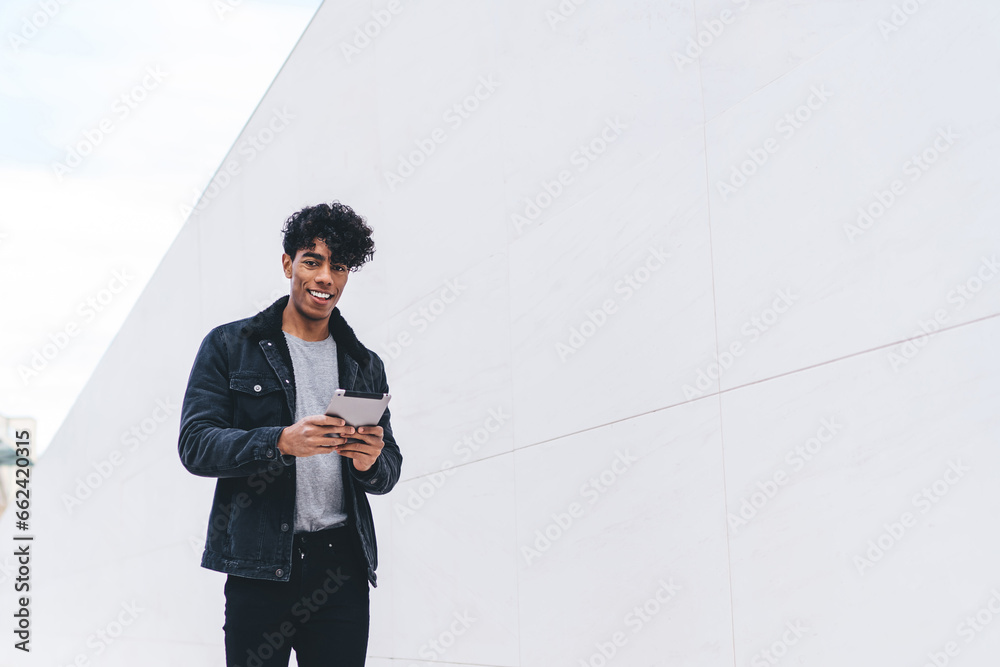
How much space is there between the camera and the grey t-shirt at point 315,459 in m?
2.52

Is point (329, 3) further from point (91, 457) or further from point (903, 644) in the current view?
point (91, 457)

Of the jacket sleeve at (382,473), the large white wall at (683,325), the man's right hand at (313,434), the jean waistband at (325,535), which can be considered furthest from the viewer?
the jacket sleeve at (382,473)

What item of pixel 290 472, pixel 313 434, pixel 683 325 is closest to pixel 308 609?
pixel 290 472

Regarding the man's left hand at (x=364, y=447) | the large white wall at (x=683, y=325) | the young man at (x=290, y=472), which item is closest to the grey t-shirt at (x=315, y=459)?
the young man at (x=290, y=472)

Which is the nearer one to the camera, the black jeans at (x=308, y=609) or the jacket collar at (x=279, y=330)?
the black jeans at (x=308, y=609)

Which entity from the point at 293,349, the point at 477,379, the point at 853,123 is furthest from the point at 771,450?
the point at 477,379

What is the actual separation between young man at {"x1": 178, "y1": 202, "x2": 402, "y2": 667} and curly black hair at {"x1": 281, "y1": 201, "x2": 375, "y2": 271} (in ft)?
0.10

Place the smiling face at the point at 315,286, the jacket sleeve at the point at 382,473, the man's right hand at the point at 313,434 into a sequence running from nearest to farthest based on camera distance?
the man's right hand at the point at 313,434 → the jacket sleeve at the point at 382,473 → the smiling face at the point at 315,286

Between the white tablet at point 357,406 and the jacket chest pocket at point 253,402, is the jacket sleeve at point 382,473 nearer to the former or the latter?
the white tablet at point 357,406

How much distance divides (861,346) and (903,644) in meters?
0.68

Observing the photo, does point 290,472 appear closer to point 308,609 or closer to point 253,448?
point 253,448

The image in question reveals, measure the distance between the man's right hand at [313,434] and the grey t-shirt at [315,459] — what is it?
17 cm

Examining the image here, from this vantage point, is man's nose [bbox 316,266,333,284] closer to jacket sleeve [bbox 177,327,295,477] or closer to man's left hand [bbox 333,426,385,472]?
jacket sleeve [bbox 177,327,295,477]

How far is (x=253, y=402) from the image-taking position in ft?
8.51
